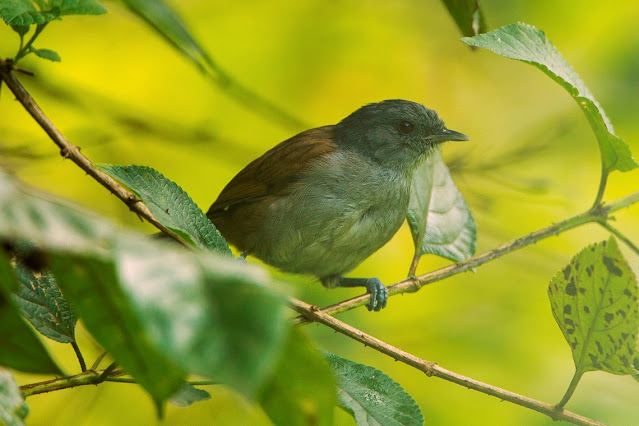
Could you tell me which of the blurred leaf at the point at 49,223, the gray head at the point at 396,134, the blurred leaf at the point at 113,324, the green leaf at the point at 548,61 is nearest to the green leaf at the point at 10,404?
the blurred leaf at the point at 113,324

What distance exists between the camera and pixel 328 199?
374 cm

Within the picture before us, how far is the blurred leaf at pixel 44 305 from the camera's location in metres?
1.77

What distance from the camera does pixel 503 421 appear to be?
4043 millimetres

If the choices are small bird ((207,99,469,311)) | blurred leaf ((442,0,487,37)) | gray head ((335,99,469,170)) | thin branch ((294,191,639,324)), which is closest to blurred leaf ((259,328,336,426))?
thin branch ((294,191,639,324))

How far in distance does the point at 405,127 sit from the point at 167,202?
2933mm

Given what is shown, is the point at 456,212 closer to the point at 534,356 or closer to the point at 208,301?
the point at 534,356

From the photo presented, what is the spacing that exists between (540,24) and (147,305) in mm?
5374

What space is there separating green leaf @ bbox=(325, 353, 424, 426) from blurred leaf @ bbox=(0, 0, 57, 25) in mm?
1089

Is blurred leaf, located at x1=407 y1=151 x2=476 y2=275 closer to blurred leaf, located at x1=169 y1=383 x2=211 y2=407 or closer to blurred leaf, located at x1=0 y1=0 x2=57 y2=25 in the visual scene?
blurred leaf, located at x1=169 y1=383 x2=211 y2=407

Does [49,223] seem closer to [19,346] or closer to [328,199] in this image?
[19,346]

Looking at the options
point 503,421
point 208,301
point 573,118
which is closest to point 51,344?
point 503,421

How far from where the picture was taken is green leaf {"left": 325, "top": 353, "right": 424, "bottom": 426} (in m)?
1.81

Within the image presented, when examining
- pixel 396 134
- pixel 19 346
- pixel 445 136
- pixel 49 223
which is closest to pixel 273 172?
pixel 396 134

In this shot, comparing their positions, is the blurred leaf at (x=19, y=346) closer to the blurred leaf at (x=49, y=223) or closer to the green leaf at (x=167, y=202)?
the green leaf at (x=167, y=202)
